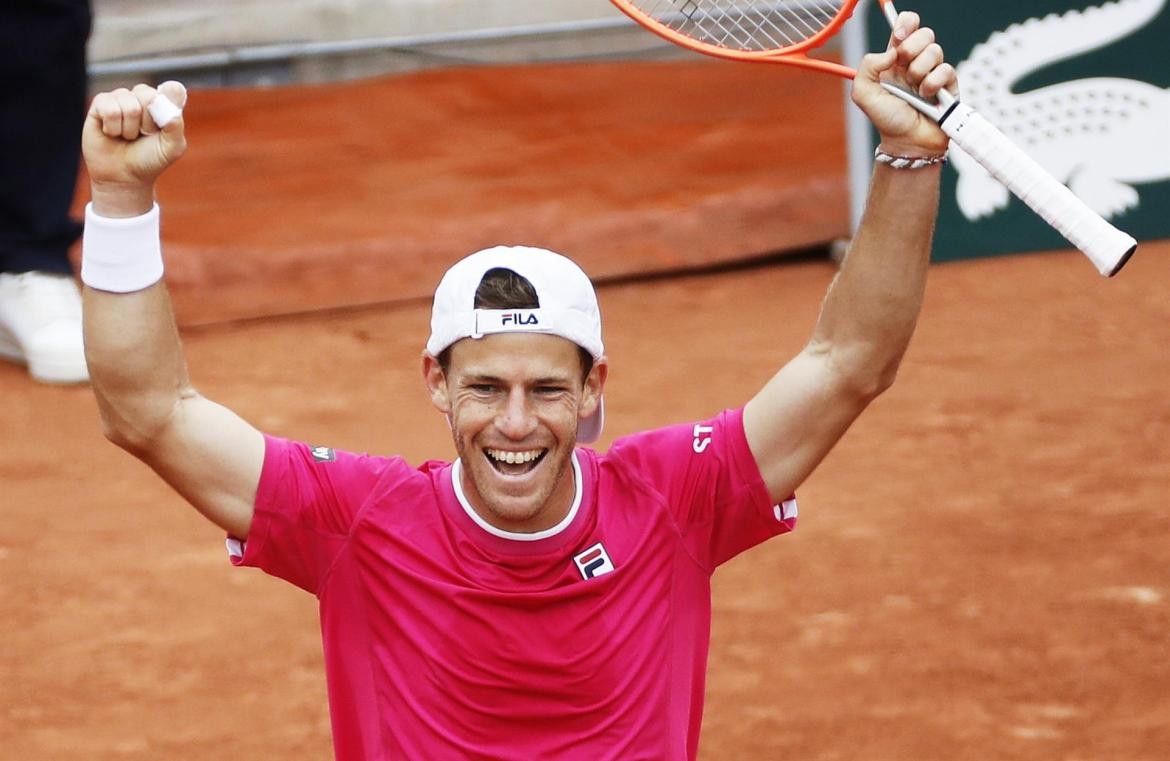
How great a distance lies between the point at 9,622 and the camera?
16.0 ft

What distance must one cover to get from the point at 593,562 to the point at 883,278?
0.62 m

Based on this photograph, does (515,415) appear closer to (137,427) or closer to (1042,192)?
(137,427)

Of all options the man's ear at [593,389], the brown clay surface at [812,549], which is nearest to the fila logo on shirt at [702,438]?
the man's ear at [593,389]

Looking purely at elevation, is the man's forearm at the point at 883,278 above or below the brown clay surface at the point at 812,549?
above

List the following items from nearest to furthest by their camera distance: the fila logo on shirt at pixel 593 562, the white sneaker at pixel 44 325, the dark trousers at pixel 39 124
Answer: the fila logo on shirt at pixel 593 562
the white sneaker at pixel 44 325
the dark trousers at pixel 39 124

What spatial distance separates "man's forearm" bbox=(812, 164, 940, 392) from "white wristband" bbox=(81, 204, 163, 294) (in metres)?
1.02

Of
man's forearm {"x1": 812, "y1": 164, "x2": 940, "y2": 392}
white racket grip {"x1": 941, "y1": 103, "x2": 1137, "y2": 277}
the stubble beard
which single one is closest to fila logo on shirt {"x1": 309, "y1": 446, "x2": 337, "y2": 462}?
the stubble beard

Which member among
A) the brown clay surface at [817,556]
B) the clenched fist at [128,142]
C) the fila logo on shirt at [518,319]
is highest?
the clenched fist at [128,142]

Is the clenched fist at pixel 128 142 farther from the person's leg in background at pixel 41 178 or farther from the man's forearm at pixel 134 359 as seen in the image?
the person's leg in background at pixel 41 178

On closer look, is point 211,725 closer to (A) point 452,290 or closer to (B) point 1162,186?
(A) point 452,290

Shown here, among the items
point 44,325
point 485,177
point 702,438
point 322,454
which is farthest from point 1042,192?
point 485,177

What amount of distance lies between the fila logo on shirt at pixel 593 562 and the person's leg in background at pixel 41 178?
411 cm

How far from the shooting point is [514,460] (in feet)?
9.18

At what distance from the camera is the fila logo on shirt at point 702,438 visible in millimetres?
2992
